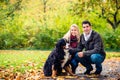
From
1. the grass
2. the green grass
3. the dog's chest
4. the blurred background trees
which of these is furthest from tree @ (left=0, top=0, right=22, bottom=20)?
the dog's chest

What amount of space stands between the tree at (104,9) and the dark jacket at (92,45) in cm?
1575

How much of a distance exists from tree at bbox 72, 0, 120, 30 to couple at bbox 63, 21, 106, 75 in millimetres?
15696

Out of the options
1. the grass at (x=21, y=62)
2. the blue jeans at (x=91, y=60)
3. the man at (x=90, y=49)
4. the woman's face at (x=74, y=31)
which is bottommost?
the grass at (x=21, y=62)

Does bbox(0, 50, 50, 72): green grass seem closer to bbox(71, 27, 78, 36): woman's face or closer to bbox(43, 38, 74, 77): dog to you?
bbox(43, 38, 74, 77): dog

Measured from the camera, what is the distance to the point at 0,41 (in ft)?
102

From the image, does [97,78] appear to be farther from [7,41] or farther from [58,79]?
[7,41]

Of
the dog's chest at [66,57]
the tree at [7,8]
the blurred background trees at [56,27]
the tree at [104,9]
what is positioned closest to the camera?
the dog's chest at [66,57]

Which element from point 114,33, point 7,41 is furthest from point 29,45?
point 114,33

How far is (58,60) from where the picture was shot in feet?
31.5

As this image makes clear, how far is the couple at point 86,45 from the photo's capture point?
9602mm

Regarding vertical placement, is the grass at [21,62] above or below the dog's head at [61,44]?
below

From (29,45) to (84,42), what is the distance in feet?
75.4

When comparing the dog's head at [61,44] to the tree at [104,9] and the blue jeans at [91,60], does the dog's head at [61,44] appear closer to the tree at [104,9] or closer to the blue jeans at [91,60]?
the blue jeans at [91,60]

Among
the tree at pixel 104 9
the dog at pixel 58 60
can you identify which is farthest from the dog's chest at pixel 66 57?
the tree at pixel 104 9
